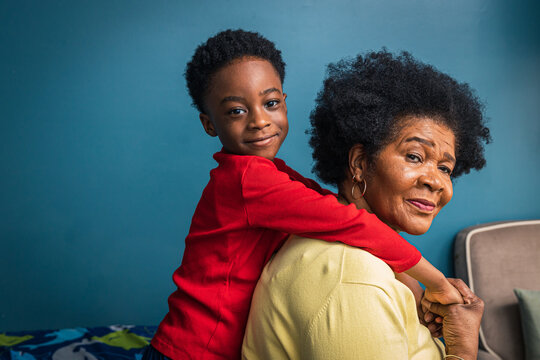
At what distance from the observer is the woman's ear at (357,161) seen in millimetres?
1261

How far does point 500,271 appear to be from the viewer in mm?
2449

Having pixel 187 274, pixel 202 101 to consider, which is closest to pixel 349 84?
pixel 202 101

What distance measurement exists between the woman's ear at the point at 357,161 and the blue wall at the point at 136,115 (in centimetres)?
133

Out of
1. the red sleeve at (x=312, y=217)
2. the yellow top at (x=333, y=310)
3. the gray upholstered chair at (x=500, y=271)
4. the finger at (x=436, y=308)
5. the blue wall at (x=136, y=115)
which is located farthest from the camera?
the blue wall at (x=136, y=115)

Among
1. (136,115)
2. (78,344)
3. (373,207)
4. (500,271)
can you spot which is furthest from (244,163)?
(500,271)

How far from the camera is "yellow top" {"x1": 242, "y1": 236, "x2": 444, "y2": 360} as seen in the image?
85 cm

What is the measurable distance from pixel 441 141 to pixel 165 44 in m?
1.82

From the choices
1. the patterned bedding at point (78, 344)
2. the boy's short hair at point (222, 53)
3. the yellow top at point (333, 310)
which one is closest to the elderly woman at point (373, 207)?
the yellow top at point (333, 310)

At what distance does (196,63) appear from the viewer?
1.45 m

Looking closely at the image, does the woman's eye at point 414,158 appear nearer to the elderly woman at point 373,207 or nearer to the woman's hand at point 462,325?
the elderly woman at point 373,207

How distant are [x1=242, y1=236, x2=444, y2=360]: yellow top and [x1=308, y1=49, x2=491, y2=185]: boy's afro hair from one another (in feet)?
1.24

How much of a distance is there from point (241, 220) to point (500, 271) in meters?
1.89

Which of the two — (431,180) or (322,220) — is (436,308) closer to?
(431,180)

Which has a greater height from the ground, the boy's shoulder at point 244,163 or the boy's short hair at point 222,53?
the boy's short hair at point 222,53
